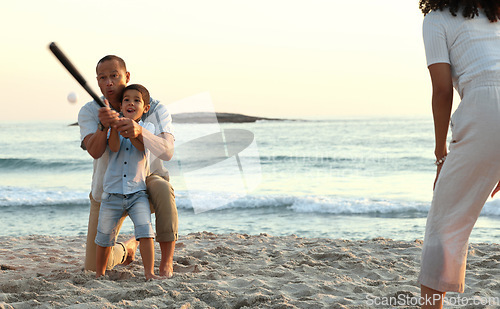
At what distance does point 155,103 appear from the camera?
3.49 m

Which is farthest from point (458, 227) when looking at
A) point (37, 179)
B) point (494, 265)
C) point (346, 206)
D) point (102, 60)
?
point (37, 179)

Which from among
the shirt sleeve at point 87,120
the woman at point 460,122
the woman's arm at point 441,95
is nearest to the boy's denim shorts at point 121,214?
the shirt sleeve at point 87,120

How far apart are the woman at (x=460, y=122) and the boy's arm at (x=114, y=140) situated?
194cm

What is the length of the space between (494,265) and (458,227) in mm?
2076

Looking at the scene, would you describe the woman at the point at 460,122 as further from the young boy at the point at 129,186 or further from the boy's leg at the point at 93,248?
the boy's leg at the point at 93,248

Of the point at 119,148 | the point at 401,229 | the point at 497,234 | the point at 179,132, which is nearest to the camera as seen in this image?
the point at 119,148

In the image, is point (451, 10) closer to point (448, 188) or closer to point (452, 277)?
point (448, 188)

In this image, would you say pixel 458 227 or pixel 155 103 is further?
pixel 155 103

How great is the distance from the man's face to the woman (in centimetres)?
198

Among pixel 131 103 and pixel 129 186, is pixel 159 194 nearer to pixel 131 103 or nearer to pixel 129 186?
pixel 129 186

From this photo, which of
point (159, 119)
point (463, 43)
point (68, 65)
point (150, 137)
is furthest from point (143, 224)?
point (463, 43)

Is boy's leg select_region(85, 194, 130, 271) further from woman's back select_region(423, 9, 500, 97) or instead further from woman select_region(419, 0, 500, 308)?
woman's back select_region(423, 9, 500, 97)

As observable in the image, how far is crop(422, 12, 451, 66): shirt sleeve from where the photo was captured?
6.62ft

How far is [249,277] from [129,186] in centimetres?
101
